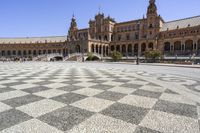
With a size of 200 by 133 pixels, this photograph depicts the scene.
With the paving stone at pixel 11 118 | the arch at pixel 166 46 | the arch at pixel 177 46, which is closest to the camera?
the paving stone at pixel 11 118

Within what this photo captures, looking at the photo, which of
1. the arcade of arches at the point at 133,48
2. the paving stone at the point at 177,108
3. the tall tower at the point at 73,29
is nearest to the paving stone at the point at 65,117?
the paving stone at the point at 177,108

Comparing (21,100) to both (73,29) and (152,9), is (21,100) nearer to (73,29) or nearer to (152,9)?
(152,9)

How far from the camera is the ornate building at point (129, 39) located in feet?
188

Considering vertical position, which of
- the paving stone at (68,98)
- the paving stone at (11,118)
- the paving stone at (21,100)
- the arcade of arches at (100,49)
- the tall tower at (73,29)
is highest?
the tall tower at (73,29)

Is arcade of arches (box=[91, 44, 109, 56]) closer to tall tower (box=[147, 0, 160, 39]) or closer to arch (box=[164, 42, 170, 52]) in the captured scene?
tall tower (box=[147, 0, 160, 39])

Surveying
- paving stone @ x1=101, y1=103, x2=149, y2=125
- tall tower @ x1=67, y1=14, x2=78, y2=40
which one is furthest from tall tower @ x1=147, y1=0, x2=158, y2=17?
paving stone @ x1=101, y1=103, x2=149, y2=125

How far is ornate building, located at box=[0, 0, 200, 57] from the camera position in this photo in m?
57.3

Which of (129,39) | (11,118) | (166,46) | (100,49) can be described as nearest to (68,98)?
(11,118)

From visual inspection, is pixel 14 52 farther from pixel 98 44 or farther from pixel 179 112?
pixel 179 112

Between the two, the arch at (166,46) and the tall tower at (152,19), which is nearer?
the arch at (166,46)

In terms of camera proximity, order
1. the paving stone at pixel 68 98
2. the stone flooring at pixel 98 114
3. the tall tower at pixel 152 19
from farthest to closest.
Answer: the tall tower at pixel 152 19 → the paving stone at pixel 68 98 → the stone flooring at pixel 98 114

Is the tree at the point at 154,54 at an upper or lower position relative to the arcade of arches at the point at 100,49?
lower

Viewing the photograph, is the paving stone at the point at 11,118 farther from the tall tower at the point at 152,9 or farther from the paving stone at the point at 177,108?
the tall tower at the point at 152,9

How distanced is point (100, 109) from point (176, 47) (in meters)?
62.6
